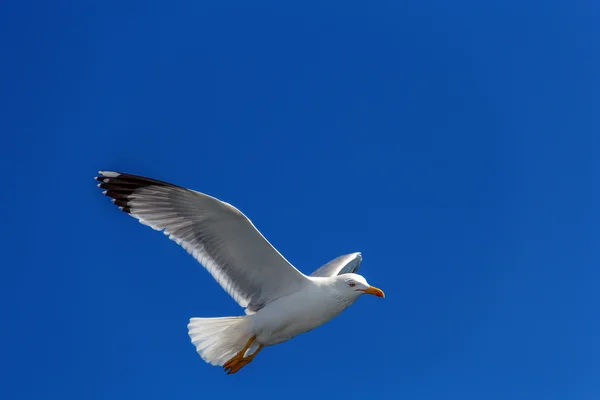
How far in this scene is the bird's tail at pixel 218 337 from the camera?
6.63 m

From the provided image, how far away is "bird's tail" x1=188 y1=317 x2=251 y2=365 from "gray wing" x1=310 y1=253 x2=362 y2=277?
1.48 m

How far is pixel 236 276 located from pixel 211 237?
42 cm

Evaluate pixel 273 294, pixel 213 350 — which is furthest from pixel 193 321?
pixel 273 294

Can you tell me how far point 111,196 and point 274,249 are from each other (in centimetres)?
143

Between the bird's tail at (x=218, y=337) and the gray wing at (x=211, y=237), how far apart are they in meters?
0.21

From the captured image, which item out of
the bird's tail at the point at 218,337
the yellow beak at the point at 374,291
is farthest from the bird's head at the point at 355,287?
the bird's tail at the point at 218,337

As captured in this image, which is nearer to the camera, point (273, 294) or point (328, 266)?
point (273, 294)

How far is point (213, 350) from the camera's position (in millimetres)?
6680

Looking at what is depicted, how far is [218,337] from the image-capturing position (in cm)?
665

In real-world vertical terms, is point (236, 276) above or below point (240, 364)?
above

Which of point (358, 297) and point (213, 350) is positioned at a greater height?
point (358, 297)

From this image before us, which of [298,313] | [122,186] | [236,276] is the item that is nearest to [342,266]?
[236,276]

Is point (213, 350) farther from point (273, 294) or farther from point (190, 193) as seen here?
point (190, 193)

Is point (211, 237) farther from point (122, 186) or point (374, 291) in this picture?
point (374, 291)
